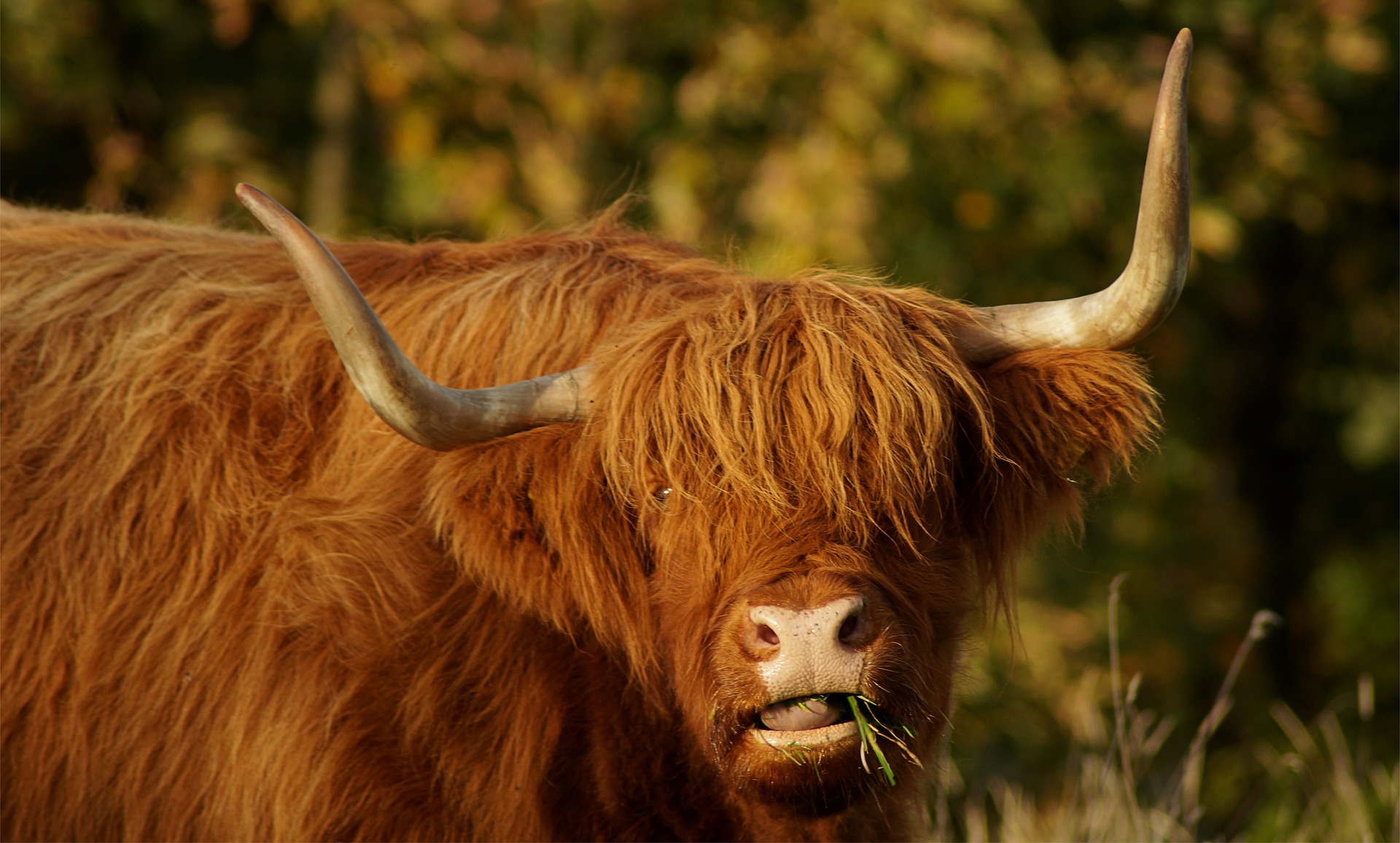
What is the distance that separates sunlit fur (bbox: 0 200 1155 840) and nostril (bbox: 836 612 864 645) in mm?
101

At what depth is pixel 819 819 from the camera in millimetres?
2717

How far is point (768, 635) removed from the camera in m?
2.33

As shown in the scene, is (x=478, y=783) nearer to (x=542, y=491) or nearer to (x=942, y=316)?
(x=542, y=491)

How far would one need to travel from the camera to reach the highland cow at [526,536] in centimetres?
250

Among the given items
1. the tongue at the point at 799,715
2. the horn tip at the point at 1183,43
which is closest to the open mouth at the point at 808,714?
the tongue at the point at 799,715

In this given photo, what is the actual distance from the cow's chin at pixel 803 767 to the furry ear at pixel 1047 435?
60 centimetres

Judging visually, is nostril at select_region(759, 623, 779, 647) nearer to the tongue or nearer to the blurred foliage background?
the tongue

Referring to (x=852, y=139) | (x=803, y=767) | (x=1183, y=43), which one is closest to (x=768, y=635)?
(x=803, y=767)

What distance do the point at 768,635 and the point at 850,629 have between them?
138mm

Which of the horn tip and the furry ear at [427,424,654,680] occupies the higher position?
the horn tip

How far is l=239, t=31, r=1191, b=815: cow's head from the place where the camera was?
7.65 ft

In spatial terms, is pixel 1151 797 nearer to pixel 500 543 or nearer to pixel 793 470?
pixel 793 470

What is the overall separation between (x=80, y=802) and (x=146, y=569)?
1.60ft

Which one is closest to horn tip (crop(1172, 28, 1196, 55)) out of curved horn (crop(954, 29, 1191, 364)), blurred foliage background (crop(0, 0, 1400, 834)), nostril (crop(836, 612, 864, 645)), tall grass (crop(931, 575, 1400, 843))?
curved horn (crop(954, 29, 1191, 364))
